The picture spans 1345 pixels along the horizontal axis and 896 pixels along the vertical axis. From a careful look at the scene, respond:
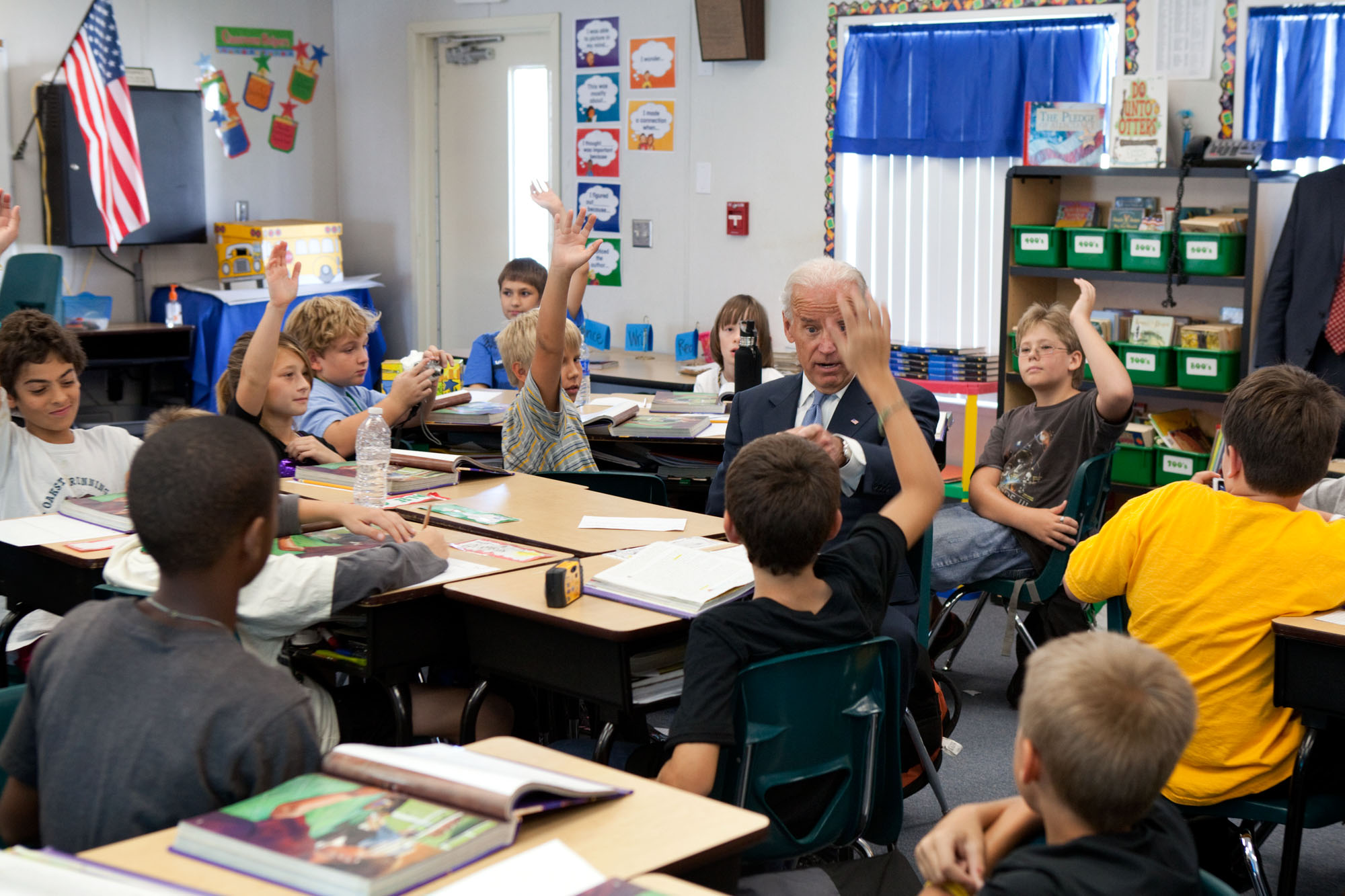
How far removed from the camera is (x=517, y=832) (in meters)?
1.42

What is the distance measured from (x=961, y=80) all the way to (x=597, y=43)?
219cm

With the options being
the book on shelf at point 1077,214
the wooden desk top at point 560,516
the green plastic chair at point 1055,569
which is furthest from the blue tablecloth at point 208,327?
the green plastic chair at point 1055,569

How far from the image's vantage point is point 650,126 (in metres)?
7.09

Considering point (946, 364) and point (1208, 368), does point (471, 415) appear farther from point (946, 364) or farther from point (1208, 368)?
point (1208, 368)

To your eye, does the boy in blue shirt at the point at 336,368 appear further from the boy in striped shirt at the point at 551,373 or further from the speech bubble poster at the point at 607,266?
the speech bubble poster at the point at 607,266

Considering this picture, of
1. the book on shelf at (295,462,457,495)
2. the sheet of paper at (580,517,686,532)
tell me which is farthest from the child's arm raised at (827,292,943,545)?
the book on shelf at (295,462,457,495)

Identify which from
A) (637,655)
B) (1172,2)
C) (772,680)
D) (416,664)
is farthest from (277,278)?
(1172,2)

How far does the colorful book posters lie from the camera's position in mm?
5207

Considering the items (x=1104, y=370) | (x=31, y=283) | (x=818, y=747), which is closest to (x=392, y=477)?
(x=818, y=747)

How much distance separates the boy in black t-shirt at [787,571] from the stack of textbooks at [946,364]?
12.6 feet

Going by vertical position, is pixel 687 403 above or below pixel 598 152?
below

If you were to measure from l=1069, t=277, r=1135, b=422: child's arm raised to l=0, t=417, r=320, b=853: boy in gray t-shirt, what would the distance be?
2.65 meters

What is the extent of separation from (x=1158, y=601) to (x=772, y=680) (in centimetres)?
83

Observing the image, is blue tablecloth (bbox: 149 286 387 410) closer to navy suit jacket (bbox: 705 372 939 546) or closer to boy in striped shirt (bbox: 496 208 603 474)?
boy in striped shirt (bbox: 496 208 603 474)
